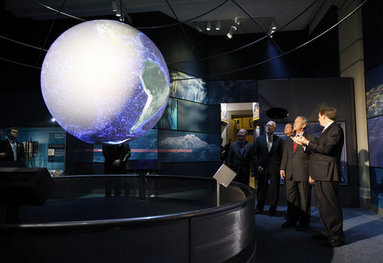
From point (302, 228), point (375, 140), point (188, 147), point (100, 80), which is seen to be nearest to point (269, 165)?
point (302, 228)

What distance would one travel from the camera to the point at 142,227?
1588mm

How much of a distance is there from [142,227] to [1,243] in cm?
79

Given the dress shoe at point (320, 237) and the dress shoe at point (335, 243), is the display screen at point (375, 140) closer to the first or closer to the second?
the dress shoe at point (320, 237)

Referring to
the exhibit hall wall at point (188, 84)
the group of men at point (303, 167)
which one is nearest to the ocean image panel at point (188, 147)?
the exhibit hall wall at point (188, 84)

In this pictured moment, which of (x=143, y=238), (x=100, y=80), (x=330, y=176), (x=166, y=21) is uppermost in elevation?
(x=166, y=21)

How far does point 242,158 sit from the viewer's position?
18.6 ft

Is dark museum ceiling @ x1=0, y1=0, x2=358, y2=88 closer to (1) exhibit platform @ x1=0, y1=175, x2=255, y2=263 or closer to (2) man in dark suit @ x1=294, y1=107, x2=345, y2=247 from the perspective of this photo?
(2) man in dark suit @ x1=294, y1=107, x2=345, y2=247

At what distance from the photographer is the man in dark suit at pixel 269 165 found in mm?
5223

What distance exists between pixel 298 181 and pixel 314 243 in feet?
3.34

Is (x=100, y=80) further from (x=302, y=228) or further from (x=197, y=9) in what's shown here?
(x=197, y=9)

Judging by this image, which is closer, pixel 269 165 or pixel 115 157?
pixel 269 165

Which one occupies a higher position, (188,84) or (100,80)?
(188,84)

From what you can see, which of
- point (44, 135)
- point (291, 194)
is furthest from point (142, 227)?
point (44, 135)

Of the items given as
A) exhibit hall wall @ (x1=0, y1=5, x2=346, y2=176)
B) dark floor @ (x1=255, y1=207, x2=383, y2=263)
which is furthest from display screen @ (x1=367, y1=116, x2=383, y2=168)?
exhibit hall wall @ (x1=0, y1=5, x2=346, y2=176)
